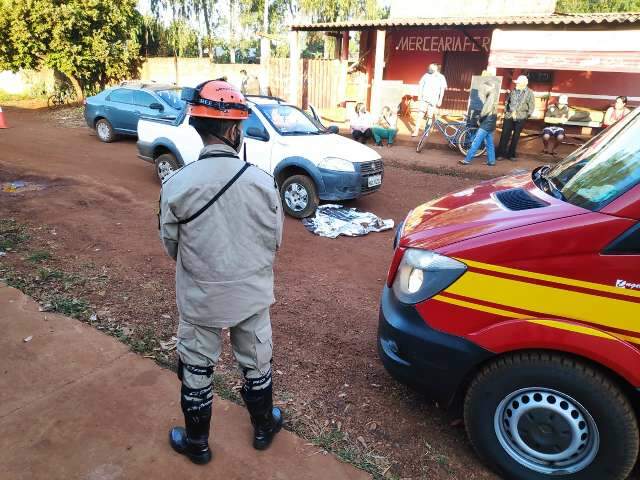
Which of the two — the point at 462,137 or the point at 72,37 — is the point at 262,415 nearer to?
the point at 462,137

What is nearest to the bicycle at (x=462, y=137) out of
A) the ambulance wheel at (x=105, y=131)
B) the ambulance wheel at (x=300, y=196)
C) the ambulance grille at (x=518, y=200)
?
the ambulance wheel at (x=300, y=196)

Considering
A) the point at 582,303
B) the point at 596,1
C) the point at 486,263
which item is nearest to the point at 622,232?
the point at 582,303

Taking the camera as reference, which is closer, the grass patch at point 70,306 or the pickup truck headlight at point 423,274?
the pickup truck headlight at point 423,274

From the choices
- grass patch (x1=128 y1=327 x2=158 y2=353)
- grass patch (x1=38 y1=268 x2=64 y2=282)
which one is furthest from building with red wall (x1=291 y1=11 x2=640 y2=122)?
Answer: grass patch (x1=128 y1=327 x2=158 y2=353)

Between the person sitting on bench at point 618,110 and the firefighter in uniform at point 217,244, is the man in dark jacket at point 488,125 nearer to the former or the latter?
the person sitting on bench at point 618,110

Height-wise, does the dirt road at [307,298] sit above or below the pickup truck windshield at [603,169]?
below

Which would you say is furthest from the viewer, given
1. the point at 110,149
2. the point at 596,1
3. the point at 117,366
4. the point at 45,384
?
the point at 596,1

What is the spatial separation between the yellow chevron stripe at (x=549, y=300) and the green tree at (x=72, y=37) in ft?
63.8

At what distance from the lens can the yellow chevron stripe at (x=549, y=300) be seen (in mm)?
2047

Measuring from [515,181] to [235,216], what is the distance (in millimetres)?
2096

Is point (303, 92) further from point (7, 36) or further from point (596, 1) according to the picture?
point (596, 1)

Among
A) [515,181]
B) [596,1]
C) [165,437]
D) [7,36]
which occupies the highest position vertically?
[596,1]

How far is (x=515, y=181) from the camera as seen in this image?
10.8 ft

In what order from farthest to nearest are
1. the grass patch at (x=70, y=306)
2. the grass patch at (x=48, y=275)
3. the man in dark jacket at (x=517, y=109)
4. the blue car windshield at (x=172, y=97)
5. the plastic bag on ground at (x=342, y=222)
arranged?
the blue car windshield at (x=172, y=97)
the man in dark jacket at (x=517, y=109)
the plastic bag on ground at (x=342, y=222)
the grass patch at (x=48, y=275)
the grass patch at (x=70, y=306)
